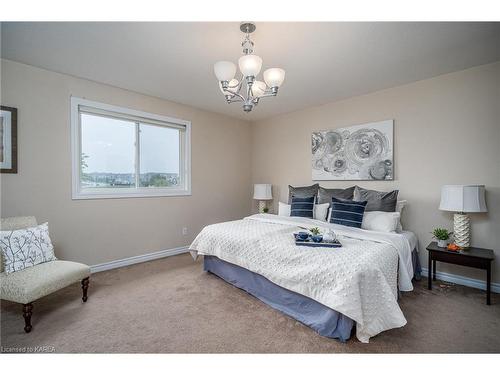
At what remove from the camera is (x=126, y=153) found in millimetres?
3541

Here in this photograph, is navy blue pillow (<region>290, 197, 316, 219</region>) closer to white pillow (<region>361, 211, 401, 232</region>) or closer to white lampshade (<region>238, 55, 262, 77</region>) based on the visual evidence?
white pillow (<region>361, 211, 401, 232</region>)

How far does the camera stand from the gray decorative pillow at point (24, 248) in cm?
203

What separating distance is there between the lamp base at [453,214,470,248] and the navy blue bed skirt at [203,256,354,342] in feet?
5.91

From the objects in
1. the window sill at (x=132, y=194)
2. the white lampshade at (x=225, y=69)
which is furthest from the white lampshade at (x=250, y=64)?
the window sill at (x=132, y=194)

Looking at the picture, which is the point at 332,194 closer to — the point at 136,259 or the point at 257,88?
the point at 257,88

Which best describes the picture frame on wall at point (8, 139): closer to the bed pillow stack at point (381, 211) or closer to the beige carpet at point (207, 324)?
the beige carpet at point (207, 324)

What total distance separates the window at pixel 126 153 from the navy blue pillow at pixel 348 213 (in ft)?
7.90

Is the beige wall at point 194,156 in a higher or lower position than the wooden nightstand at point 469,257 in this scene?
higher

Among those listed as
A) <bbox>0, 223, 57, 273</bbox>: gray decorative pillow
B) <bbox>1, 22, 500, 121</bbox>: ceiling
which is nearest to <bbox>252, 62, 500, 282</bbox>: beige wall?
<bbox>1, 22, 500, 121</bbox>: ceiling

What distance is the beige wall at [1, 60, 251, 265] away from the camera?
2643mm

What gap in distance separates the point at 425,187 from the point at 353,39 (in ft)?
6.76

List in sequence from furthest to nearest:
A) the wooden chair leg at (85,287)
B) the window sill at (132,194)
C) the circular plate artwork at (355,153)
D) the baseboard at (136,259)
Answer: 1. the circular plate artwork at (355,153)
2. the baseboard at (136,259)
3. the window sill at (132,194)
4. the wooden chair leg at (85,287)
